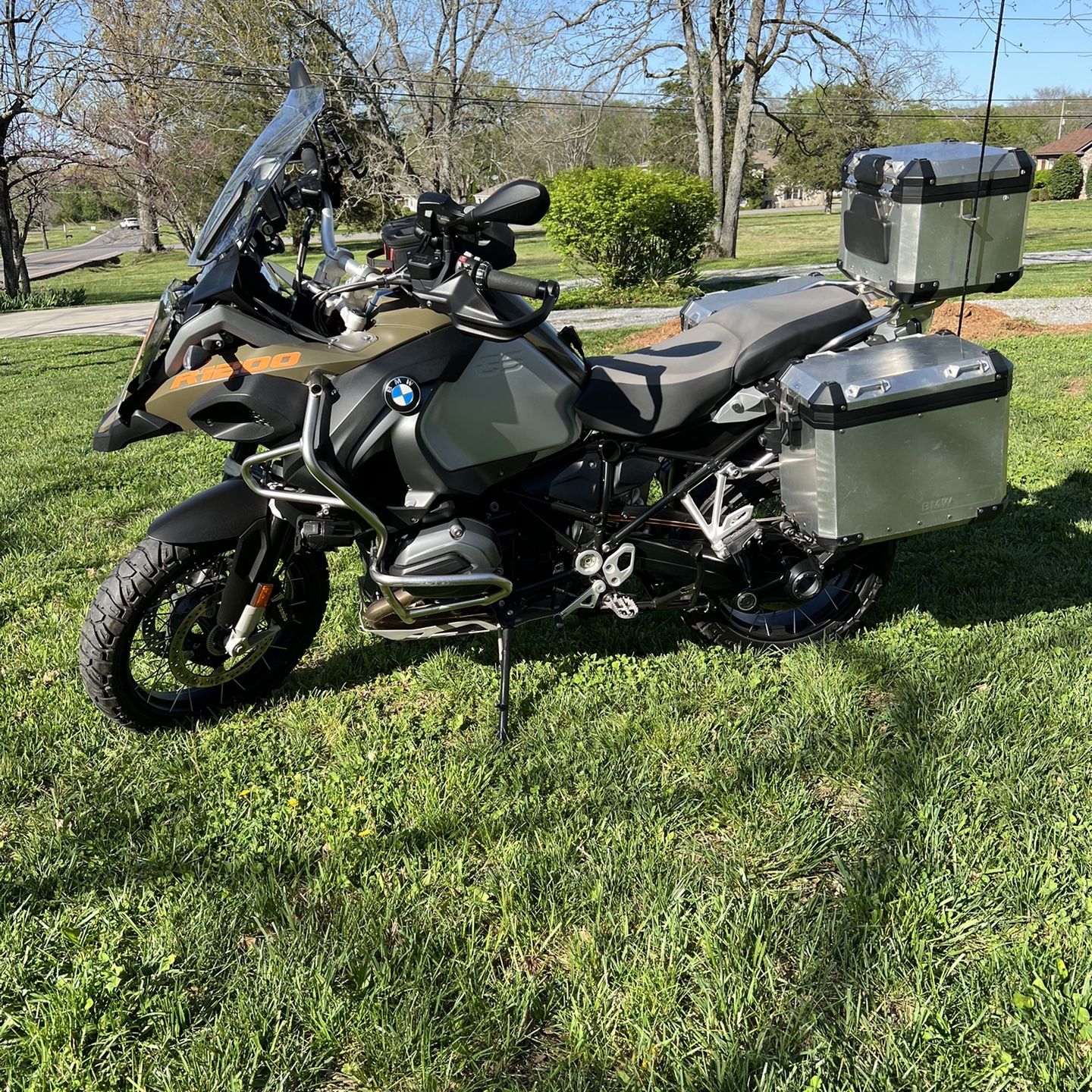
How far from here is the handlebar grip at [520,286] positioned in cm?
223

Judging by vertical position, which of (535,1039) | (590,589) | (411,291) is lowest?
(535,1039)

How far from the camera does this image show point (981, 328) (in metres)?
9.33

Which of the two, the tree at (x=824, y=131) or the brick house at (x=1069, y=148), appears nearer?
the tree at (x=824, y=131)

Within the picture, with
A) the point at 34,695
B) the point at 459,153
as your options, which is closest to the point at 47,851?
the point at 34,695

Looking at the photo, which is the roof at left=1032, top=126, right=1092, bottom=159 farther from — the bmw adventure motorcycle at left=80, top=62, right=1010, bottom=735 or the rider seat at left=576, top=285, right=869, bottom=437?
the bmw adventure motorcycle at left=80, top=62, right=1010, bottom=735

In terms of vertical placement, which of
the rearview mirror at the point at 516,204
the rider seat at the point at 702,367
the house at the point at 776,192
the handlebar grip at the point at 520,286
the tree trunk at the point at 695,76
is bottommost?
the house at the point at 776,192

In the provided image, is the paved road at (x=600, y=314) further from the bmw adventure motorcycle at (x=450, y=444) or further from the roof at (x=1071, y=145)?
the roof at (x=1071, y=145)

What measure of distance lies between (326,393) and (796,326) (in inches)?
56.8

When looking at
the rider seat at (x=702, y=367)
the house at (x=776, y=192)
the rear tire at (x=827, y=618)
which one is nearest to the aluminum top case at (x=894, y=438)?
→ the rider seat at (x=702, y=367)

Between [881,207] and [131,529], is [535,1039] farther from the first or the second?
[131,529]

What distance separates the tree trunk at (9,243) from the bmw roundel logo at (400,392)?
21.5 meters

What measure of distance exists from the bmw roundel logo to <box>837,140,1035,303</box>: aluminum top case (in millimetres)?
1526

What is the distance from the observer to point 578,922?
7.09 feet

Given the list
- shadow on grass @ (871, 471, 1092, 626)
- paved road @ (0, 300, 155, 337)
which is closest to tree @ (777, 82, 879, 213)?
paved road @ (0, 300, 155, 337)
